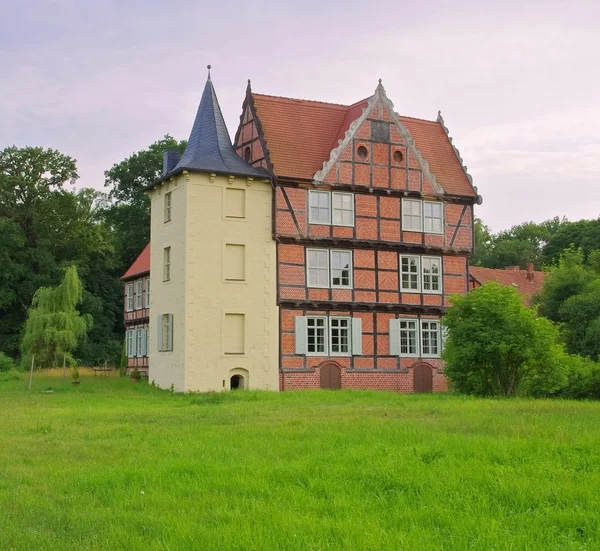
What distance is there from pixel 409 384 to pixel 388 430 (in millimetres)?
21685

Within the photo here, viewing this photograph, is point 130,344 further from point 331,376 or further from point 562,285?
point 562,285

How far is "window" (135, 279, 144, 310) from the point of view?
168ft

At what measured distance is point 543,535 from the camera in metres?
8.36

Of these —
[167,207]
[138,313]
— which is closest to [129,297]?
[138,313]

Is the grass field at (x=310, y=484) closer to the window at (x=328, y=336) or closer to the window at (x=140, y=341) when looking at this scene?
the window at (x=328, y=336)

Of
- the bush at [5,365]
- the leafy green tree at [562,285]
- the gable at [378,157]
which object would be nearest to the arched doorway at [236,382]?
the gable at [378,157]

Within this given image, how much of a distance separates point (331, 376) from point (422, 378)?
4.25 metres

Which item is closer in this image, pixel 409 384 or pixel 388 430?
pixel 388 430

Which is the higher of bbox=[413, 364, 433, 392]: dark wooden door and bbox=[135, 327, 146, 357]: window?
bbox=[135, 327, 146, 357]: window

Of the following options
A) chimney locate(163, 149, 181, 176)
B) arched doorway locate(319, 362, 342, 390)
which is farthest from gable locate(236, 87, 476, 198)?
arched doorway locate(319, 362, 342, 390)

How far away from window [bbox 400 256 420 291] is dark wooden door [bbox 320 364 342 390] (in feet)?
14.9

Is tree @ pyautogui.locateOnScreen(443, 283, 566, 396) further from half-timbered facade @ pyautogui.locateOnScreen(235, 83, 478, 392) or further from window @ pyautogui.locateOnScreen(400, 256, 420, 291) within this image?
window @ pyautogui.locateOnScreen(400, 256, 420, 291)

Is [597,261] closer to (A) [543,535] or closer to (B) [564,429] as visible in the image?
(B) [564,429]

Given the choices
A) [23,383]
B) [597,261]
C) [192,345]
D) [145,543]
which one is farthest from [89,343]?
[145,543]
